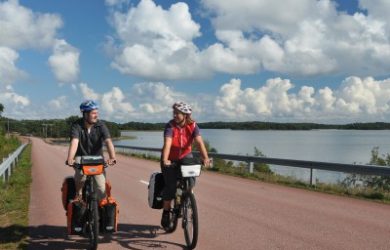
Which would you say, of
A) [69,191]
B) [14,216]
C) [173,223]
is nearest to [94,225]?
[69,191]

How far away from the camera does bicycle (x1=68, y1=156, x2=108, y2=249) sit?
6294 millimetres

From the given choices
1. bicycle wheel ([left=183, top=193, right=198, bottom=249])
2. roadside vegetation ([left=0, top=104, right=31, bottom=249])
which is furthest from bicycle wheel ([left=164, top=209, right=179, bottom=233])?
roadside vegetation ([left=0, top=104, right=31, bottom=249])

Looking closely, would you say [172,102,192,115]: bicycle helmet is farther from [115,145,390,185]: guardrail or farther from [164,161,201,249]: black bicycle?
[115,145,390,185]: guardrail

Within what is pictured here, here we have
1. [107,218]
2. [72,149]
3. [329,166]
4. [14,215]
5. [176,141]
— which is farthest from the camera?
[329,166]

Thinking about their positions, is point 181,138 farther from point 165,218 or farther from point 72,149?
point 72,149

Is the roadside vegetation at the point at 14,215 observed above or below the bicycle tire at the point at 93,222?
below

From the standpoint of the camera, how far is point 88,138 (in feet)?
22.2

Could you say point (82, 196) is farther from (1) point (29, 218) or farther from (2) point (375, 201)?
(2) point (375, 201)

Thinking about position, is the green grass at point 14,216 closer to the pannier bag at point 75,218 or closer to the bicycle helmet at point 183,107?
the pannier bag at point 75,218

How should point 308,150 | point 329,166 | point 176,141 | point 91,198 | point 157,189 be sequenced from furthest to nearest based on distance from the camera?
point 308,150 → point 329,166 → point 157,189 → point 176,141 → point 91,198

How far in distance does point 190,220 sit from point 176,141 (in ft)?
3.65

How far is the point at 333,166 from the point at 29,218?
8.63 meters

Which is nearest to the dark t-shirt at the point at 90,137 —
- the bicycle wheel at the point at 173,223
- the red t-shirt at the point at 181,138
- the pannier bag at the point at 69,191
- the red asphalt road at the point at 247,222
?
the pannier bag at the point at 69,191

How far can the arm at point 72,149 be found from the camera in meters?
6.44
